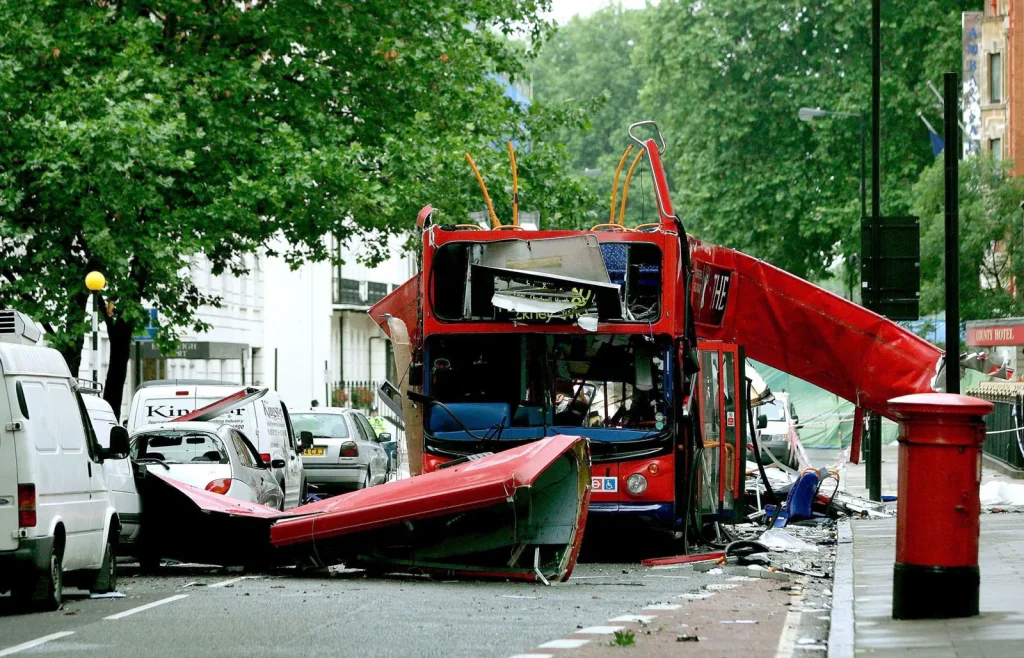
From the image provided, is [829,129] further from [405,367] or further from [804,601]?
[804,601]

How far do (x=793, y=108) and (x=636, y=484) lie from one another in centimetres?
4358

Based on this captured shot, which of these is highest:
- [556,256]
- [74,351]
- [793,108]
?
[793,108]

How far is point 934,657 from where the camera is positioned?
942 cm

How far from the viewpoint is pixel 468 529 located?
15.1 m

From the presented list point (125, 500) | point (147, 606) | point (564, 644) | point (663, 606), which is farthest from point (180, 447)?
point (564, 644)

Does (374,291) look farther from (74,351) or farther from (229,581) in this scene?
(229,581)

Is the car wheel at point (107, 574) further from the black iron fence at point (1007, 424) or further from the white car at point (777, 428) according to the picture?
the white car at point (777, 428)

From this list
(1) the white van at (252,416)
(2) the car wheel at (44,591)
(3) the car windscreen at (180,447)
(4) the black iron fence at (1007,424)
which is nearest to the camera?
(2) the car wheel at (44,591)

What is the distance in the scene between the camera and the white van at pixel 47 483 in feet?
40.7

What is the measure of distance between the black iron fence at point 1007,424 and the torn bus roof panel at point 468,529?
16.1m

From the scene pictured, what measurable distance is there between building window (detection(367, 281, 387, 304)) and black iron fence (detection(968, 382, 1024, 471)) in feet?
108

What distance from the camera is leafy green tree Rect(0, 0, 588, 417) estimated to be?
86.5 feet

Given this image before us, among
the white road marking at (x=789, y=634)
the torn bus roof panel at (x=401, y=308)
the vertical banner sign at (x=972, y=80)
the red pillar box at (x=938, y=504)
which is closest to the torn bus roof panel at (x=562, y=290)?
the torn bus roof panel at (x=401, y=308)

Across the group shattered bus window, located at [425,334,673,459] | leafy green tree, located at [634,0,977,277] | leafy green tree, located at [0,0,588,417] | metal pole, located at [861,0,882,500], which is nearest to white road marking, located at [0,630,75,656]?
shattered bus window, located at [425,334,673,459]
